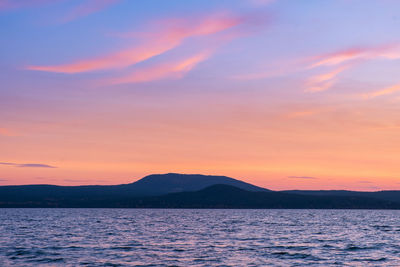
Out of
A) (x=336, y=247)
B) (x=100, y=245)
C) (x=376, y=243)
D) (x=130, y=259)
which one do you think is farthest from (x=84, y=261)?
(x=376, y=243)

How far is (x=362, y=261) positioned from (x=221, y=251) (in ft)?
62.4

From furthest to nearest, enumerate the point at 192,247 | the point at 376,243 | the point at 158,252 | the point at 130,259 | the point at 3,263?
the point at 376,243 < the point at 192,247 < the point at 158,252 < the point at 130,259 < the point at 3,263

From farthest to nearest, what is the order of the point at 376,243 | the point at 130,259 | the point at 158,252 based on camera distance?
the point at 376,243
the point at 158,252
the point at 130,259

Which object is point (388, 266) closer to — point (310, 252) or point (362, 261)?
point (362, 261)

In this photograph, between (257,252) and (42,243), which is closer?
(257,252)

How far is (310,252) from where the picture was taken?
7194 centimetres

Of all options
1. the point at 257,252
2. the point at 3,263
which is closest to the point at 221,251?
the point at 257,252

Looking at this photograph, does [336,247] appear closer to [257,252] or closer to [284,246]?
[284,246]

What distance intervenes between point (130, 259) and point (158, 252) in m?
8.71

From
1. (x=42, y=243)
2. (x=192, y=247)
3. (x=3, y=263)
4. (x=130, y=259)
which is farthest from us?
(x=42, y=243)

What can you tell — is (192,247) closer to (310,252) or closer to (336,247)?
(310,252)

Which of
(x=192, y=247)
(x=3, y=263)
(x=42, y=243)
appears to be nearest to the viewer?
(x=3, y=263)

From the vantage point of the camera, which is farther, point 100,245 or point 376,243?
point 376,243

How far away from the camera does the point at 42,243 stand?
8350 centimetres
